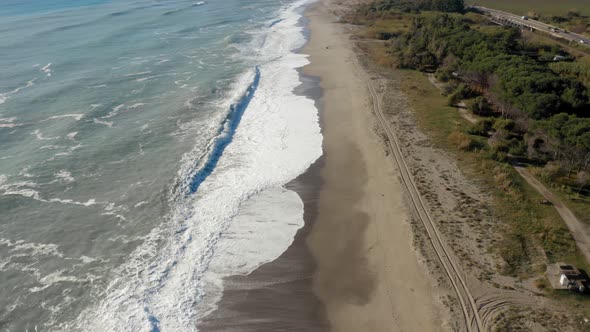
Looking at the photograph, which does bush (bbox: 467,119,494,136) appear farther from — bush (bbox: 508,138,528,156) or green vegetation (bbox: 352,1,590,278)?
bush (bbox: 508,138,528,156)

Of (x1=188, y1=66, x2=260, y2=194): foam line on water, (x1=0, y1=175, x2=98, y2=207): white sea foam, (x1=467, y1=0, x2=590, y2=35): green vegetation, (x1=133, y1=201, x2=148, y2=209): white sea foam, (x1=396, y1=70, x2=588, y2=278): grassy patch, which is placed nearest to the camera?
(x1=396, y1=70, x2=588, y2=278): grassy patch

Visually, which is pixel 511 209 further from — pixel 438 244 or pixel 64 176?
pixel 64 176

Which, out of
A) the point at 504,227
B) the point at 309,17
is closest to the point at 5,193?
the point at 504,227

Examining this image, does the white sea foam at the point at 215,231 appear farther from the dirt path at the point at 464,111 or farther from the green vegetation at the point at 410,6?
the green vegetation at the point at 410,6

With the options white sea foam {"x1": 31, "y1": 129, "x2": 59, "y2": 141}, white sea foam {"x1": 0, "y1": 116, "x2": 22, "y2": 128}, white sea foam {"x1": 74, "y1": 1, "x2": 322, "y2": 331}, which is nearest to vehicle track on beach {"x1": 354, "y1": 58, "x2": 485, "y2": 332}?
white sea foam {"x1": 74, "y1": 1, "x2": 322, "y2": 331}

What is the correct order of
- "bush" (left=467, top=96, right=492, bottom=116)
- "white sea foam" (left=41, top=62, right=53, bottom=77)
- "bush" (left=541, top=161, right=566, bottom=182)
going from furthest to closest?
1. "white sea foam" (left=41, top=62, right=53, bottom=77)
2. "bush" (left=467, top=96, right=492, bottom=116)
3. "bush" (left=541, top=161, right=566, bottom=182)

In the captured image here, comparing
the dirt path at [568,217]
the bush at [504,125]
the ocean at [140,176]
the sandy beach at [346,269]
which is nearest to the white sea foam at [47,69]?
the ocean at [140,176]

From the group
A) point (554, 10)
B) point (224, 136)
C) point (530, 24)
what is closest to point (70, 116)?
point (224, 136)
